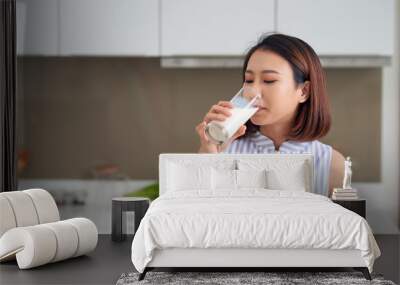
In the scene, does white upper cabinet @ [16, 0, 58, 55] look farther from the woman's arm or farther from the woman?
the woman's arm

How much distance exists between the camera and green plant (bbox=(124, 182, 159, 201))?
7367mm

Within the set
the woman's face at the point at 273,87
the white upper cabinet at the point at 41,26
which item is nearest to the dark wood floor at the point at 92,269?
the woman's face at the point at 273,87

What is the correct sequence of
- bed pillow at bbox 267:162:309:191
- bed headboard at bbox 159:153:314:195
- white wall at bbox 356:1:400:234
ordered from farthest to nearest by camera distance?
white wall at bbox 356:1:400:234
bed headboard at bbox 159:153:314:195
bed pillow at bbox 267:162:309:191

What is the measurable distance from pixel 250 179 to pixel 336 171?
1.25 metres

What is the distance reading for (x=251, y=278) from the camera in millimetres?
5164

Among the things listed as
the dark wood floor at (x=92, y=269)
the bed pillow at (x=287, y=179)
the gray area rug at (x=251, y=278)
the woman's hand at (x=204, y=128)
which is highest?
the woman's hand at (x=204, y=128)

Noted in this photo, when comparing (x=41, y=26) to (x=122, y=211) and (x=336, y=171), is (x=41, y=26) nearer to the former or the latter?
(x=122, y=211)

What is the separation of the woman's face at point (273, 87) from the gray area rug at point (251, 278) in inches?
86.7

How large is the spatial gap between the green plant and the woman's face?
3.78 feet

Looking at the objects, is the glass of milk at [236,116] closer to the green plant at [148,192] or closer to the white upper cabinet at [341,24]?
the white upper cabinet at [341,24]

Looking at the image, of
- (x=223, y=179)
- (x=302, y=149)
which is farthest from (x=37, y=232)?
(x=302, y=149)

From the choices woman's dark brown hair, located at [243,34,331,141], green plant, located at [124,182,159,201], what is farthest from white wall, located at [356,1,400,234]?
green plant, located at [124,182,159,201]

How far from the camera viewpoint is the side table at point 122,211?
6.85 meters

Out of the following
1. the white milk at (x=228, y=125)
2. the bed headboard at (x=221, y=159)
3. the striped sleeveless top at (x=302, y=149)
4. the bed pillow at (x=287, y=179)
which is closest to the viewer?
the white milk at (x=228, y=125)
